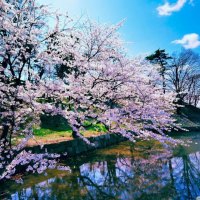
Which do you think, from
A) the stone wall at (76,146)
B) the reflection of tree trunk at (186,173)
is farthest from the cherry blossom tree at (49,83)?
the stone wall at (76,146)

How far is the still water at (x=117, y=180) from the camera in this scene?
945 cm

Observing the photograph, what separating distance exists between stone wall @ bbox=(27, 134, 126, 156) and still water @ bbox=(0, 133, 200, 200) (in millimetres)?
677

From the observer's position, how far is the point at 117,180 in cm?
1127

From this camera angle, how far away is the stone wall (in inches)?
540

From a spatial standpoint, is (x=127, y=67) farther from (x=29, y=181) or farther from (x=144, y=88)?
(x=29, y=181)

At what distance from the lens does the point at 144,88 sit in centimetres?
1036

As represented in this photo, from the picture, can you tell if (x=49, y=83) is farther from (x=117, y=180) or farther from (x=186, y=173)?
(x=186, y=173)

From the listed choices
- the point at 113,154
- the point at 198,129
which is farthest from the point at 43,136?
the point at 198,129

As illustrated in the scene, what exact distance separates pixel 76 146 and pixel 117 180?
5.29 metres

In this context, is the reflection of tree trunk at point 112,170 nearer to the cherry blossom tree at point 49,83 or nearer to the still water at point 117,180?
the still water at point 117,180

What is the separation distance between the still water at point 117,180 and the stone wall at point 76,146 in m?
0.68

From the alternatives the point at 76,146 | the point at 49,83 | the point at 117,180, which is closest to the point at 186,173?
the point at 117,180

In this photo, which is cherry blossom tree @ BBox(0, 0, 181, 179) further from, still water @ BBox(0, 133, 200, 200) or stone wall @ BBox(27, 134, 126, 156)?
stone wall @ BBox(27, 134, 126, 156)

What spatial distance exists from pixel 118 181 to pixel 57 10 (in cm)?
663
